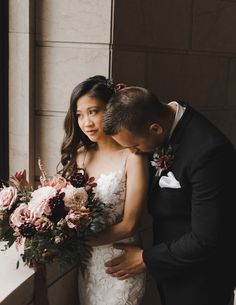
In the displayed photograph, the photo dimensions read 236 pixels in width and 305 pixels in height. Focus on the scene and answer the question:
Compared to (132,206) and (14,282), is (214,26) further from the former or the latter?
(14,282)

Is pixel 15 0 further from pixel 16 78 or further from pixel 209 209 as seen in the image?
pixel 209 209

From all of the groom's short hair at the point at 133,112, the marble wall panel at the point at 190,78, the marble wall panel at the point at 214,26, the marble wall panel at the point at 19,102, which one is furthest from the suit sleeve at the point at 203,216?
the marble wall panel at the point at 214,26

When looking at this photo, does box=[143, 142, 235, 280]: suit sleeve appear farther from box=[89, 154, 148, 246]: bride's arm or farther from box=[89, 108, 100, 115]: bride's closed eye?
box=[89, 108, 100, 115]: bride's closed eye

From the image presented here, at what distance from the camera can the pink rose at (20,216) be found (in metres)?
2.05

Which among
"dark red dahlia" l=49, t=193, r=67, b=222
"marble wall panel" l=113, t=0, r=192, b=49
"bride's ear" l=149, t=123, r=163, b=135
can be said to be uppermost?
"marble wall panel" l=113, t=0, r=192, b=49

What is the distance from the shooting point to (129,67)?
2.92m

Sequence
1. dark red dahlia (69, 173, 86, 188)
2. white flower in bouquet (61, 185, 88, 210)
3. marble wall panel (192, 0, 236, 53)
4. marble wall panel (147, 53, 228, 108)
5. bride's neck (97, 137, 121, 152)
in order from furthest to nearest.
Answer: marble wall panel (192, 0, 236, 53), marble wall panel (147, 53, 228, 108), bride's neck (97, 137, 121, 152), dark red dahlia (69, 173, 86, 188), white flower in bouquet (61, 185, 88, 210)

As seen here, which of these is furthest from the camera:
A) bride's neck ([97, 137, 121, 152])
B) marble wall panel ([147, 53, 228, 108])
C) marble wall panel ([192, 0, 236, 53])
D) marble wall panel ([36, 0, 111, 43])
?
marble wall panel ([192, 0, 236, 53])

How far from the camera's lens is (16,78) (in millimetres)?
2814

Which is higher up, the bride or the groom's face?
the groom's face

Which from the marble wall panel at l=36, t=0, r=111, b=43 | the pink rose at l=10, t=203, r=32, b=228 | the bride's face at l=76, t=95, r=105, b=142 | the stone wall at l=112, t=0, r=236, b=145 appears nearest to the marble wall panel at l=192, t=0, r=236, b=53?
the stone wall at l=112, t=0, r=236, b=145

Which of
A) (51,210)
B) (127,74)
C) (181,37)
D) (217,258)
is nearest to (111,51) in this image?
(127,74)

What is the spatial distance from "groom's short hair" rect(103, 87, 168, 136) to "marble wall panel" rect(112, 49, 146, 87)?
2.42 ft

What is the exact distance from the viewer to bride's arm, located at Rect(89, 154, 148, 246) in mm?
2406
